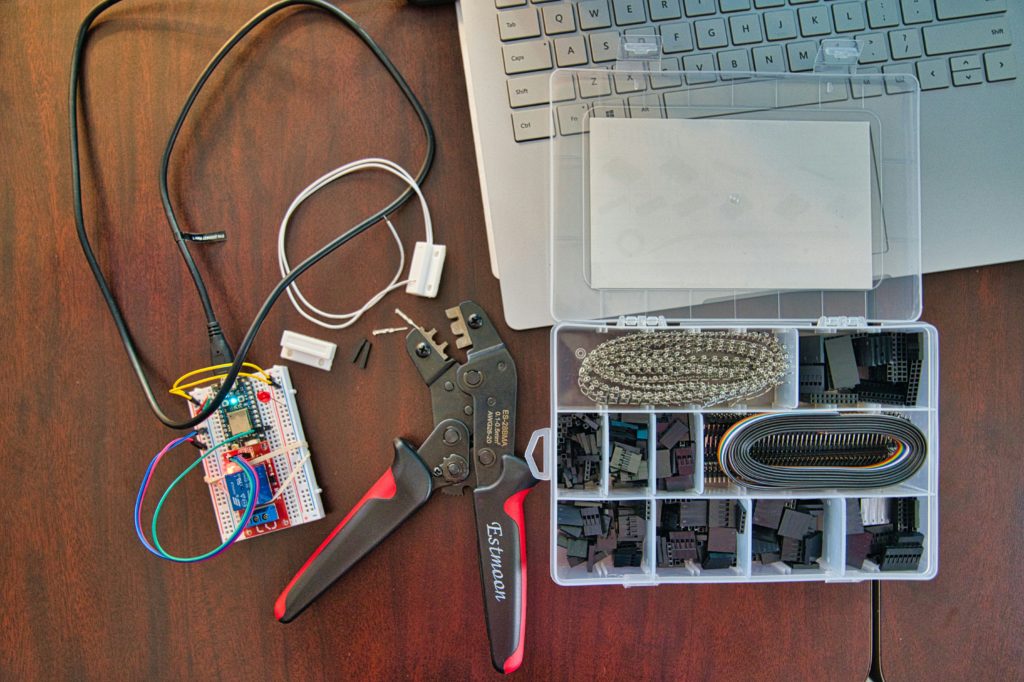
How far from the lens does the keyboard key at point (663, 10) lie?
698 mm

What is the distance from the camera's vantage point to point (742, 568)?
0.72 meters

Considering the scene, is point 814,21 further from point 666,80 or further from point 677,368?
point 677,368

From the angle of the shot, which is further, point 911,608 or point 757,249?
point 911,608

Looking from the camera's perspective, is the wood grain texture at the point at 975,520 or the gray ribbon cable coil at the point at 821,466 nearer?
the gray ribbon cable coil at the point at 821,466

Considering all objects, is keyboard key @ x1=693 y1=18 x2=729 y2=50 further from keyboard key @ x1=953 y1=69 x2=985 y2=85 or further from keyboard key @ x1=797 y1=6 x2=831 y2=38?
keyboard key @ x1=953 y1=69 x2=985 y2=85

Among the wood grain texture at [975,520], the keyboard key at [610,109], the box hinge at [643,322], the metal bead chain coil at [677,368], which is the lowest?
the wood grain texture at [975,520]

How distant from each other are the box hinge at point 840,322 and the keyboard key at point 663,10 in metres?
0.35

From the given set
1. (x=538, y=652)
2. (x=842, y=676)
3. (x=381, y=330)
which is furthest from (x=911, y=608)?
(x=381, y=330)

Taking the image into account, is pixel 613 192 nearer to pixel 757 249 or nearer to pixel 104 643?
pixel 757 249

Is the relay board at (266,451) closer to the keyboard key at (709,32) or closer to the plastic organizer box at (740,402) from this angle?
the plastic organizer box at (740,402)

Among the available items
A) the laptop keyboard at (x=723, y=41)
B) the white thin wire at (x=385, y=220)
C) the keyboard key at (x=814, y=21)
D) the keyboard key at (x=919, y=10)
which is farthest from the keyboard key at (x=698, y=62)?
the white thin wire at (x=385, y=220)

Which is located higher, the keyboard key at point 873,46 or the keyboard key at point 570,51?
the keyboard key at point 570,51

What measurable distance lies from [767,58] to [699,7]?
0.29 ft

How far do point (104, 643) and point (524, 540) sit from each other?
0.51 m
